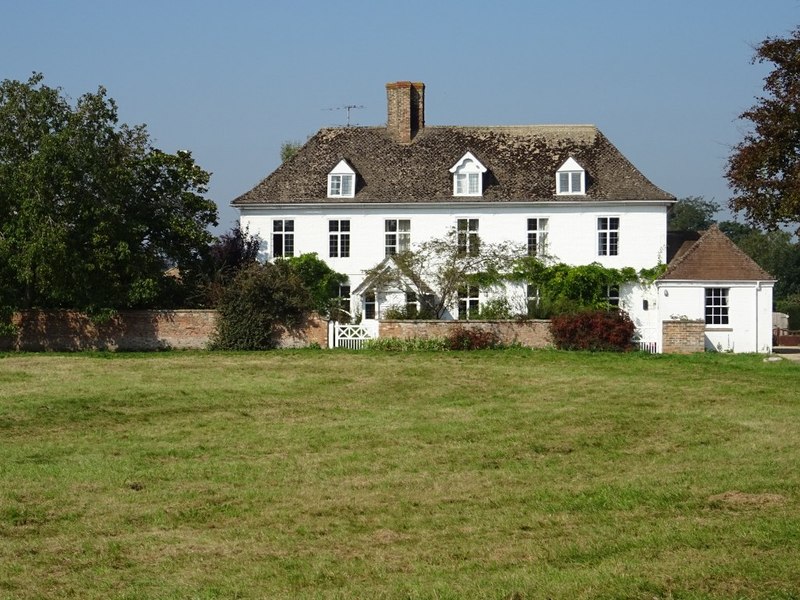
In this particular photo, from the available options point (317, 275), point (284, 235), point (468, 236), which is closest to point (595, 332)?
point (468, 236)

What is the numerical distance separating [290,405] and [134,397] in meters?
3.51

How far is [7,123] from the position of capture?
35.0m

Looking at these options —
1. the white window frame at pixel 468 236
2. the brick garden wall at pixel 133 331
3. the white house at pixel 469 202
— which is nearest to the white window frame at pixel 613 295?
the white house at pixel 469 202

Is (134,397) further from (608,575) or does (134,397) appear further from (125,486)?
(608,575)

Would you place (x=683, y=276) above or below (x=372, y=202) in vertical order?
below

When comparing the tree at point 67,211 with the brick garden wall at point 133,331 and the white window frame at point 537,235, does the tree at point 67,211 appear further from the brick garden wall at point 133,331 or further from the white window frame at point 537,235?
the white window frame at point 537,235

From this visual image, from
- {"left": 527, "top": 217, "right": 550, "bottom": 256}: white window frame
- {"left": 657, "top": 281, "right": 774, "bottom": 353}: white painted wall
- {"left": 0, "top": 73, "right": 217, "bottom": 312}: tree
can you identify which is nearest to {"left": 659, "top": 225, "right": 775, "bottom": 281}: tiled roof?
{"left": 657, "top": 281, "right": 774, "bottom": 353}: white painted wall

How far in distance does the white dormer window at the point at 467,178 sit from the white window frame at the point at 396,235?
2357 mm

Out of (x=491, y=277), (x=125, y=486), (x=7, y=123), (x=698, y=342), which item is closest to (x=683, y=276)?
(x=698, y=342)

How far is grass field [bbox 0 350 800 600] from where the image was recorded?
9.04 m

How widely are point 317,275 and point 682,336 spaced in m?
14.5

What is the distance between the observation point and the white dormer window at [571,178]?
4191 centimetres

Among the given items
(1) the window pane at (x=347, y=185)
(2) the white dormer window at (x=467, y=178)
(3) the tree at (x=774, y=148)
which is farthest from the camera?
(1) the window pane at (x=347, y=185)

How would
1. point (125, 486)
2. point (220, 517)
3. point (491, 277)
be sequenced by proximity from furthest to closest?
point (491, 277)
point (125, 486)
point (220, 517)
